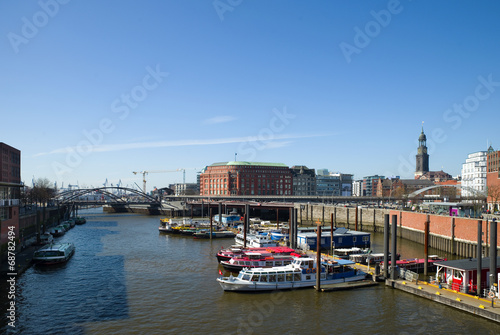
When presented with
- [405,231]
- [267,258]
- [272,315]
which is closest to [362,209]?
[405,231]

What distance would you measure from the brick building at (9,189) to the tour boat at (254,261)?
97.7 ft

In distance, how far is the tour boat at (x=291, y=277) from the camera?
40047 millimetres

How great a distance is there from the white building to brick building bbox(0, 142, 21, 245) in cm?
16523

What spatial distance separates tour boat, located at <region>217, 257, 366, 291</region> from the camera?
4005 cm

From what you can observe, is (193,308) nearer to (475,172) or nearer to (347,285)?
(347,285)

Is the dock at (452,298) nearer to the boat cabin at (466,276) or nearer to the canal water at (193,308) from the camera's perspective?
the canal water at (193,308)

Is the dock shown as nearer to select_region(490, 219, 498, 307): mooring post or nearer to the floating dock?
select_region(490, 219, 498, 307): mooring post

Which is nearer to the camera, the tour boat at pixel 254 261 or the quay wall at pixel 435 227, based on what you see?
the tour boat at pixel 254 261

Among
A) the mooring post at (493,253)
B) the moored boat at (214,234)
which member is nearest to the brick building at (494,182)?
the moored boat at (214,234)

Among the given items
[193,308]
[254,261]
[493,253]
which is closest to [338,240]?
[254,261]

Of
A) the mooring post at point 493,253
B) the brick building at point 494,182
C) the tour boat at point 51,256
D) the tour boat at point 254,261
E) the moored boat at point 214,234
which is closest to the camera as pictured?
the mooring post at point 493,253

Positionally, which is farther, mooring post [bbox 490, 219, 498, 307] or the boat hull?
the boat hull

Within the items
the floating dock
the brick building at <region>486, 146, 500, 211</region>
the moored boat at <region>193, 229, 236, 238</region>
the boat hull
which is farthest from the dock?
the brick building at <region>486, 146, 500, 211</region>

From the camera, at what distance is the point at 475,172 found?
17025 centimetres
